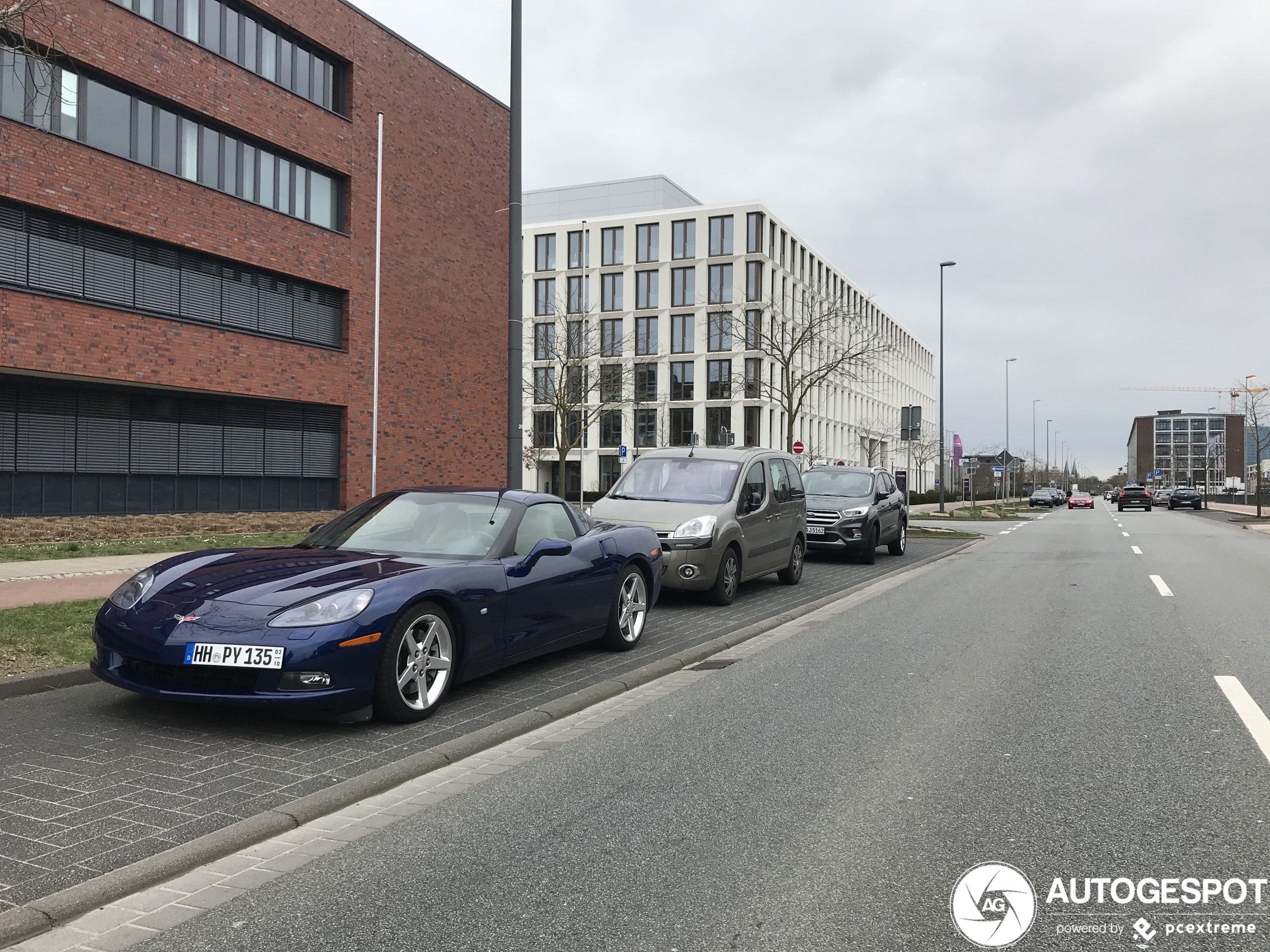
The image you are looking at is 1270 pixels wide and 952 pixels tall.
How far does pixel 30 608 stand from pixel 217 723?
15.4 ft

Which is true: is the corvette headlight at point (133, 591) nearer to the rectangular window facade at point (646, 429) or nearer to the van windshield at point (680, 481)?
the van windshield at point (680, 481)

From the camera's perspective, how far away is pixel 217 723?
552cm

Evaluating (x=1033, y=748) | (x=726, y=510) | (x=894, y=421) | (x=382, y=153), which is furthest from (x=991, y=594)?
(x=894, y=421)

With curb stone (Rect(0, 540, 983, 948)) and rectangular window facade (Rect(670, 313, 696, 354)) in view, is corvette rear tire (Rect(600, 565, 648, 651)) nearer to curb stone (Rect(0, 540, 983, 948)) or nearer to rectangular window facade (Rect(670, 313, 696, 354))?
curb stone (Rect(0, 540, 983, 948))

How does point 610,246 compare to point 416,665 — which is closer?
point 416,665

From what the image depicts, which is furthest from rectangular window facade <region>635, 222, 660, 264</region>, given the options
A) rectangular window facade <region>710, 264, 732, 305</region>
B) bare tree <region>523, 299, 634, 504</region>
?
bare tree <region>523, 299, 634, 504</region>

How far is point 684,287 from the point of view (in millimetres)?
64250

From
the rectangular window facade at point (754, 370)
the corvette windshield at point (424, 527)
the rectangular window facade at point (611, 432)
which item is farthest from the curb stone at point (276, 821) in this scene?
the rectangular window facade at point (611, 432)

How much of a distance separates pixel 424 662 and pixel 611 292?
6189 cm

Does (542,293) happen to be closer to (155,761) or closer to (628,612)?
(628,612)

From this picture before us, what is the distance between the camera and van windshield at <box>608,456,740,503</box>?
1192 centimetres

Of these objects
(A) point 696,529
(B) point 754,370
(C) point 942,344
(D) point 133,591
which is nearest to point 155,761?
(D) point 133,591

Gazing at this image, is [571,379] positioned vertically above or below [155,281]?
below

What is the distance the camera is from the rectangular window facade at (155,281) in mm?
19422
